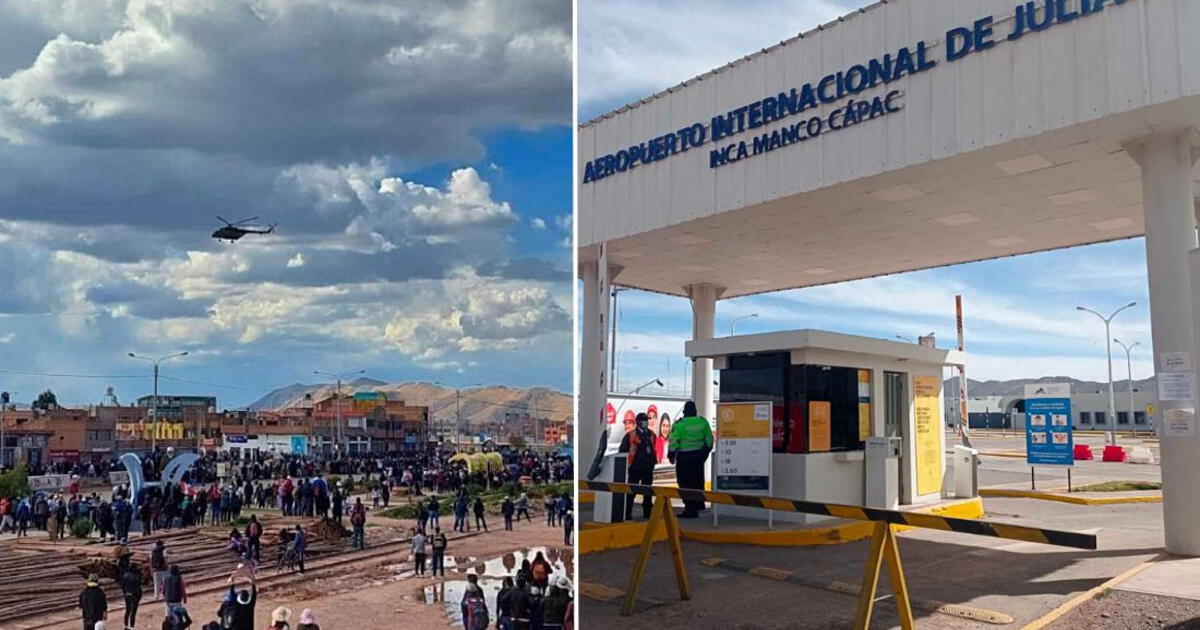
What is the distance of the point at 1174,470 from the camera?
31.5 ft

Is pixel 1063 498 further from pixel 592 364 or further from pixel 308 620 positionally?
pixel 308 620

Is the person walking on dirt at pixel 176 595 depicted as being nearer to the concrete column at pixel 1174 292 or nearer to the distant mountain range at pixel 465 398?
the distant mountain range at pixel 465 398

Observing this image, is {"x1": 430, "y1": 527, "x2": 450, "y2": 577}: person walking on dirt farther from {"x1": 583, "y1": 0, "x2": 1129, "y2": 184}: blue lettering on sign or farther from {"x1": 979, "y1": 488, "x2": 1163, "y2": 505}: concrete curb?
{"x1": 979, "y1": 488, "x2": 1163, "y2": 505}: concrete curb

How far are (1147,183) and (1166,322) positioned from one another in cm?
155

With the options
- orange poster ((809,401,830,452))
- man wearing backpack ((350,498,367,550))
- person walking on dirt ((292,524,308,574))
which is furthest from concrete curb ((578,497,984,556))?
person walking on dirt ((292,524,308,574))

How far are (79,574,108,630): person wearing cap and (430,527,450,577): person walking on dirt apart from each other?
1.30 meters

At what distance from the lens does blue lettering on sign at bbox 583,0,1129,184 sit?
34.3 ft

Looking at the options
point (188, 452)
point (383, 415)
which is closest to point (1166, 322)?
point (383, 415)

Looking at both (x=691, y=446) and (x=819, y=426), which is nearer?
(x=691, y=446)

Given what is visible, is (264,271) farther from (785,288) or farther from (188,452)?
(785,288)

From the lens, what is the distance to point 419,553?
413 cm

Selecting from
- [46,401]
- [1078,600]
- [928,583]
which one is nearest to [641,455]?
[928,583]

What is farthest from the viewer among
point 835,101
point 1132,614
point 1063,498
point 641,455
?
point 1063,498

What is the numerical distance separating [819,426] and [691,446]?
5.53 feet
